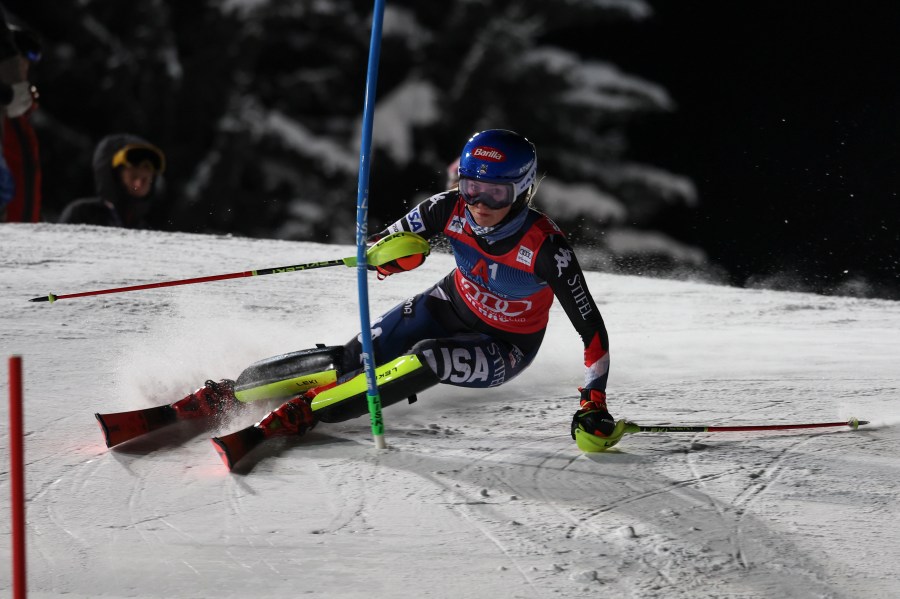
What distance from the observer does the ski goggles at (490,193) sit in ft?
11.7

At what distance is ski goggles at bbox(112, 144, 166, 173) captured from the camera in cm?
781

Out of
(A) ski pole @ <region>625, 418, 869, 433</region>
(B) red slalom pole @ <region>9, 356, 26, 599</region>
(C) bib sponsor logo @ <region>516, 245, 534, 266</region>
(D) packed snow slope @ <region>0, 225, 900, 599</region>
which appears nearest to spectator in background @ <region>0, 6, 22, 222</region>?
(D) packed snow slope @ <region>0, 225, 900, 599</region>

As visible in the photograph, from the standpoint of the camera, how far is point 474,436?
369 centimetres

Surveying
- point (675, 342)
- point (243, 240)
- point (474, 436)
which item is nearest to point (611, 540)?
point (474, 436)

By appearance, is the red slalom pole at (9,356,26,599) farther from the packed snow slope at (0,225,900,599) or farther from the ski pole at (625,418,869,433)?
the ski pole at (625,418,869,433)

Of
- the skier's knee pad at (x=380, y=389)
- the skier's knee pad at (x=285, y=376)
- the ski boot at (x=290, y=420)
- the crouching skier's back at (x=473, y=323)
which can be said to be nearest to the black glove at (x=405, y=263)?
the crouching skier's back at (x=473, y=323)

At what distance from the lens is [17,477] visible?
72.8 inches

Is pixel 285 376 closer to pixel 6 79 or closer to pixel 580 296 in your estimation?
pixel 580 296

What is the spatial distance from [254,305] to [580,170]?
8219 mm

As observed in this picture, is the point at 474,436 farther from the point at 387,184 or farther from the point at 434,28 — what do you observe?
the point at 434,28

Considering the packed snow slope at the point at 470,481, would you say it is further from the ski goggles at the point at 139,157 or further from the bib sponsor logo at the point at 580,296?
the ski goggles at the point at 139,157

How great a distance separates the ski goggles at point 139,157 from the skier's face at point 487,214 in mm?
4948

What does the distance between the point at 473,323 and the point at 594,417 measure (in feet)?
2.51

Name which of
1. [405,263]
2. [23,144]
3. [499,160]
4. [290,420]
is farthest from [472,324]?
[23,144]
